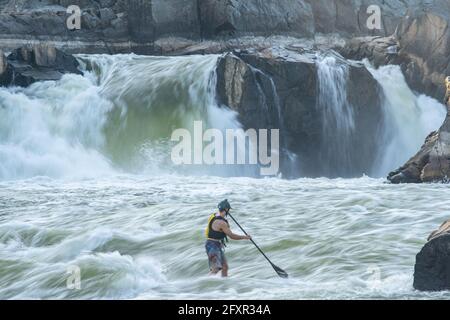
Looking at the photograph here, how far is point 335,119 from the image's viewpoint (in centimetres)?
2909

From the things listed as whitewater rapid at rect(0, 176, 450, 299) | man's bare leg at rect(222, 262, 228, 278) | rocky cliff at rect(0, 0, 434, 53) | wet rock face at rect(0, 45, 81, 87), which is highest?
rocky cliff at rect(0, 0, 434, 53)

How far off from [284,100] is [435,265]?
56.2ft

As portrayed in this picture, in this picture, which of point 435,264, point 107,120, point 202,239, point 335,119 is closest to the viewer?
point 435,264

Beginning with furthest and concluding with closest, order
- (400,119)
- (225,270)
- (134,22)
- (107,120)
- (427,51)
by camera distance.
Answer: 1. (134,22)
2. (427,51)
3. (400,119)
4. (107,120)
5. (225,270)

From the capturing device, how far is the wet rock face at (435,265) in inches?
446

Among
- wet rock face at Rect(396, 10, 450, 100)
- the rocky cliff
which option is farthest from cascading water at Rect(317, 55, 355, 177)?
the rocky cliff

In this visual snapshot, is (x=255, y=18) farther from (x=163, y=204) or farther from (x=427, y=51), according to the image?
(x=163, y=204)

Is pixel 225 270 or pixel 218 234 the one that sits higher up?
pixel 218 234

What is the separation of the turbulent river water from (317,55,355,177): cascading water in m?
0.44

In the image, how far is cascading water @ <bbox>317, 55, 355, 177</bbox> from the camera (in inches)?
1135

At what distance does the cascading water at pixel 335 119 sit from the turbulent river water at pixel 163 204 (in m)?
0.44

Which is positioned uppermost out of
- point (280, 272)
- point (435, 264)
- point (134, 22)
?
point (134, 22)

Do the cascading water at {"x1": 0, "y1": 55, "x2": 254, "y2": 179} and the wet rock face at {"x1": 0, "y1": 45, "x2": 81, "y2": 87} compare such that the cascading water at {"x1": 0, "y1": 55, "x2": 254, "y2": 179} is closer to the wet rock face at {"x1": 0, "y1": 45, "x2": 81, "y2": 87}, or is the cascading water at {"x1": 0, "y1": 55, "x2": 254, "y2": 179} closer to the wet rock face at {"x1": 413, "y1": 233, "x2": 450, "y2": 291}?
the wet rock face at {"x1": 0, "y1": 45, "x2": 81, "y2": 87}

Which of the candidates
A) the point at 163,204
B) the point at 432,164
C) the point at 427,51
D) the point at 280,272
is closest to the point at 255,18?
the point at 427,51
